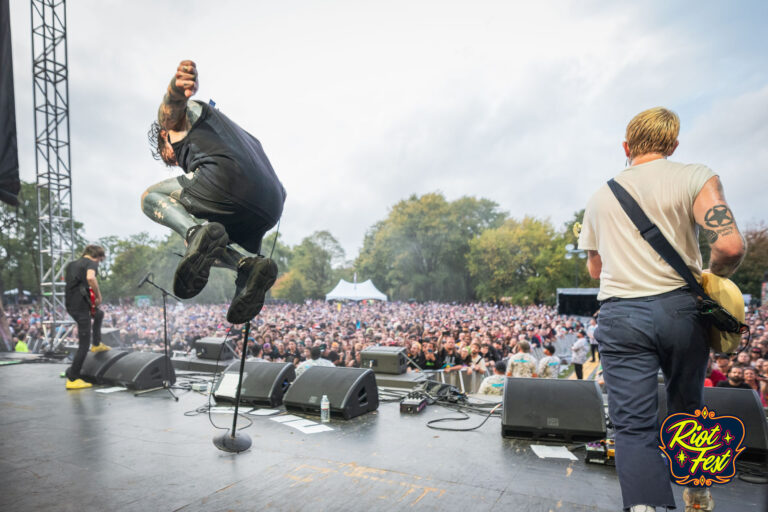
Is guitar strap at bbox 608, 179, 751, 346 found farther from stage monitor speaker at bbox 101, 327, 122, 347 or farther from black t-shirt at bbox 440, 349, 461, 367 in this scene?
stage monitor speaker at bbox 101, 327, 122, 347

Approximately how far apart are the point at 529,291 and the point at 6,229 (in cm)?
4163

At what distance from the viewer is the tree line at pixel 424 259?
3516 cm

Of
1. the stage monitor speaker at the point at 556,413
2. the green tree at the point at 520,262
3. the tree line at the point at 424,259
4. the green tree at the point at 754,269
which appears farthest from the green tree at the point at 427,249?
the stage monitor speaker at the point at 556,413

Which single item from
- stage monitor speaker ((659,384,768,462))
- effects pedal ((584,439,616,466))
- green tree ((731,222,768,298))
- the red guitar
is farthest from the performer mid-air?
green tree ((731,222,768,298))

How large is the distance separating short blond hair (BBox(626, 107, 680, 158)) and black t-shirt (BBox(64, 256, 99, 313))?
5.59 meters

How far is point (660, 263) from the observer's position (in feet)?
4.86

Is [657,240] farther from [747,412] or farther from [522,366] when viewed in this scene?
[522,366]

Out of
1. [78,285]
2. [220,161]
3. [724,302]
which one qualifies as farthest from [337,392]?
[78,285]

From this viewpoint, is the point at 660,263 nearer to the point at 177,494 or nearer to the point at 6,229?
the point at 177,494

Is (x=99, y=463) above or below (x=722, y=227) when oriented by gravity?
below

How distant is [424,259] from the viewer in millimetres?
47875

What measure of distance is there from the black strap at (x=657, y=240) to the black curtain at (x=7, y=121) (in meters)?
5.71

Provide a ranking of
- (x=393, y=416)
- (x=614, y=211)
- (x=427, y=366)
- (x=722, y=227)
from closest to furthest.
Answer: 1. (x=722, y=227)
2. (x=614, y=211)
3. (x=393, y=416)
4. (x=427, y=366)

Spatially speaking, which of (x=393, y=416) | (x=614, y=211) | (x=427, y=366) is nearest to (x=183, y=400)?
(x=393, y=416)
